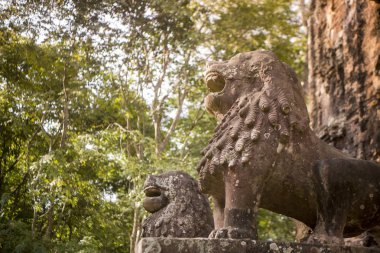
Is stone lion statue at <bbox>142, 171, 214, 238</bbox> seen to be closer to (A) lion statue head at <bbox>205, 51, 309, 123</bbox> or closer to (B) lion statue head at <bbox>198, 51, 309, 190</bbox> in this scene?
(B) lion statue head at <bbox>198, 51, 309, 190</bbox>

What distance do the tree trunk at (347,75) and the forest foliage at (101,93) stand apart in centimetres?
516

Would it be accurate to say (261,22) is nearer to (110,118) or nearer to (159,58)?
(159,58)

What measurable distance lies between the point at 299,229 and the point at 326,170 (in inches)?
51.5

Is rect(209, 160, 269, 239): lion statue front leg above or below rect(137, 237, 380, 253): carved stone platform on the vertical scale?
above

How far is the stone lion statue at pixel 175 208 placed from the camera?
11.9ft

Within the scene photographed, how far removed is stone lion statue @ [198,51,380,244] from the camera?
3.10m

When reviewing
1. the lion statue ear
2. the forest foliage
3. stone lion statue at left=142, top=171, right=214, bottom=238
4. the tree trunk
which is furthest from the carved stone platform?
the forest foliage

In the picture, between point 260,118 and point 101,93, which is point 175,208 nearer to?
point 260,118

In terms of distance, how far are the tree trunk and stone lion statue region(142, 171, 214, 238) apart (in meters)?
2.28

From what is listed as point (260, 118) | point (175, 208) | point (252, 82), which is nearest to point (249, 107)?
point (260, 118)

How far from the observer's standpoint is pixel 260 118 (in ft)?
10.7

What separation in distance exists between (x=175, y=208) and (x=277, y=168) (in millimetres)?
882

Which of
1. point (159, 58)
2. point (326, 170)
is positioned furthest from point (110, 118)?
point (326, 170)

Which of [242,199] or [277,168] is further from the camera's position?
[277,168]
